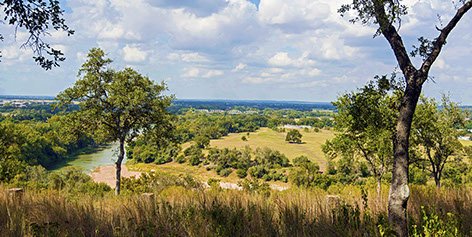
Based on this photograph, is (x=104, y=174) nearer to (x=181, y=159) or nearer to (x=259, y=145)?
(x=181, y=159)

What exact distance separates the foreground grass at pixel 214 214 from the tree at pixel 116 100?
1601 cm

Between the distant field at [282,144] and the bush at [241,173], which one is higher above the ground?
the distant field at [282,144]

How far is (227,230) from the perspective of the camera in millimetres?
4031

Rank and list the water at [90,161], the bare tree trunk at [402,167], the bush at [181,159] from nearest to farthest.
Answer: the bare tree trunk at [402,167] → the water at [90,161] → the bush at [181,159]

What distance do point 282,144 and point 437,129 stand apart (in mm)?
74649

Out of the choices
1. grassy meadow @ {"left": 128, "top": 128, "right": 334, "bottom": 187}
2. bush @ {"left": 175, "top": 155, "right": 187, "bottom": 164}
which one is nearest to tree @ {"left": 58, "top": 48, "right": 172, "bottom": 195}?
grassy meadow @ {"left": 128, "top": 128, "right": 334, "bottom": 187}

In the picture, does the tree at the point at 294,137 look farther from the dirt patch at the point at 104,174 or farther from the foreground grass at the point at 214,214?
the foreground grass at the point at 214,214

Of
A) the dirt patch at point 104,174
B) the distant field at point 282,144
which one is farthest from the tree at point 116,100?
the distant field at point 282,144

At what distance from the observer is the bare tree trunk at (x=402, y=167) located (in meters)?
4.50

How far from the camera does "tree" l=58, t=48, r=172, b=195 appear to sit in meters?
20.9

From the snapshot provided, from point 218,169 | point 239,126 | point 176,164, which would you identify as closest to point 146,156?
point 176,164

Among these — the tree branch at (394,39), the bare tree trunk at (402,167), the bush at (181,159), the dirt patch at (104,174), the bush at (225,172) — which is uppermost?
the tree branch at (394,39)

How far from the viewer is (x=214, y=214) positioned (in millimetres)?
4430

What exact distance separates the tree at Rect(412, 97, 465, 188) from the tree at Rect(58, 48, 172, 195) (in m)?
15.8
